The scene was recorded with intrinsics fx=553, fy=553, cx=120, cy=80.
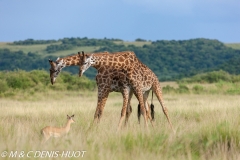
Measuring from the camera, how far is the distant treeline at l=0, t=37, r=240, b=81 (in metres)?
94.3

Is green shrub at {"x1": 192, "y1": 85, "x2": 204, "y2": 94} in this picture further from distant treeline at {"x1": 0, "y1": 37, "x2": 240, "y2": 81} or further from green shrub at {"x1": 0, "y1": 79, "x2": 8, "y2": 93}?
distant treeline at {"x1": 0, "y1": 37, "x2": 240, "y2": 81}

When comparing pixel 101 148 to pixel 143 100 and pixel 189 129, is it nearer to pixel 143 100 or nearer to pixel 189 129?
pixel 189 129

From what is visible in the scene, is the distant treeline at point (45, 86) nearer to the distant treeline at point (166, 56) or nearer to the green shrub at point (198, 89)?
the green shrub at point (198, 89)

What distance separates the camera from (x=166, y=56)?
102 m

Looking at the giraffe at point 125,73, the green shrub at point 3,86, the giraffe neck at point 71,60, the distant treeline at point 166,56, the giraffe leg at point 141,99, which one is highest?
the giraffe neck at point 71,60

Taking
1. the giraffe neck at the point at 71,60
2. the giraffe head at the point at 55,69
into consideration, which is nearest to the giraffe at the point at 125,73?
the giraffe neck at the point at 71,60

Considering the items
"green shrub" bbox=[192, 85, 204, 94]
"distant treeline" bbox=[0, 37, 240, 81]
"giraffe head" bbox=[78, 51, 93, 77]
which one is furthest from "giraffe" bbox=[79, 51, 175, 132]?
"distant treeline" bbox=[0, 37, 240, 81]

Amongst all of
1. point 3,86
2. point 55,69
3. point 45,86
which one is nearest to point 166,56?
point 45,86

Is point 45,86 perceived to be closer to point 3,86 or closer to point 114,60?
point 3,86

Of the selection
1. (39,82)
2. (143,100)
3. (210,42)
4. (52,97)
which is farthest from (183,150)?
(210,42)

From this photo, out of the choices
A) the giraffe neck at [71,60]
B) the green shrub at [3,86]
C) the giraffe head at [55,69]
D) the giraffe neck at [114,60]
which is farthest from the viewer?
the green shrub at [3,86]

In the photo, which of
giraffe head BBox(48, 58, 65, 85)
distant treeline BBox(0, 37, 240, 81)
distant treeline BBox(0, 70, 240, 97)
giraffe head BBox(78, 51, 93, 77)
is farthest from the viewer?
distant treeline BBox(0, 37, 240, 81)

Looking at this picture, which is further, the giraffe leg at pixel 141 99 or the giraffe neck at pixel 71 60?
the giraffe leg at pixel 141 99

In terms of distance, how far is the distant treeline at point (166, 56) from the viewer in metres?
94.3
